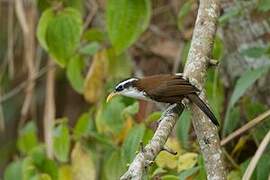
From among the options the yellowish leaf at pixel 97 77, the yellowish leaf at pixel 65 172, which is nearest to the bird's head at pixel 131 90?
the yellowish leaf at pixel 65 172

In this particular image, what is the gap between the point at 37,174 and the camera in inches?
121

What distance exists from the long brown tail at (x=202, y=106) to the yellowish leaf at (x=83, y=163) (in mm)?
1081

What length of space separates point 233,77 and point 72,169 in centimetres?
83

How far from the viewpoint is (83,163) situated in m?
3.21

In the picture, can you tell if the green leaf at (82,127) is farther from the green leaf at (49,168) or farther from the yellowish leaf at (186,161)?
the yellowish leaf at (186,161)

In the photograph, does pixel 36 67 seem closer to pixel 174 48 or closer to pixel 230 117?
pixel 174 48

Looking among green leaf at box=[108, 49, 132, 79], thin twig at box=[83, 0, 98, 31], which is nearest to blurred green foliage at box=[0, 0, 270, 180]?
green leaf at box=[108, 49, 132, 79]

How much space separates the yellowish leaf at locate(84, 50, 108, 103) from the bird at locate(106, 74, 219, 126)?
3.68 ft

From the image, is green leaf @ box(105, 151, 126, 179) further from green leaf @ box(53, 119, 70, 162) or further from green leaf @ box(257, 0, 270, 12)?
green leaf @ box(257, 0, 270, 12)

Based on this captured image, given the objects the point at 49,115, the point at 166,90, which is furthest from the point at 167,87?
the point at 49,115

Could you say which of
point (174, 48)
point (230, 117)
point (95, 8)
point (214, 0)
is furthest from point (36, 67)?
point (214, 0)

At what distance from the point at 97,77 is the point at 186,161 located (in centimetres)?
103

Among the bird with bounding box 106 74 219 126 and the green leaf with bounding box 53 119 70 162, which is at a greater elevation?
the bird with bounding box 106 74 219 126

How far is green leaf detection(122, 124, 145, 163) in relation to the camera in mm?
A: 2631
